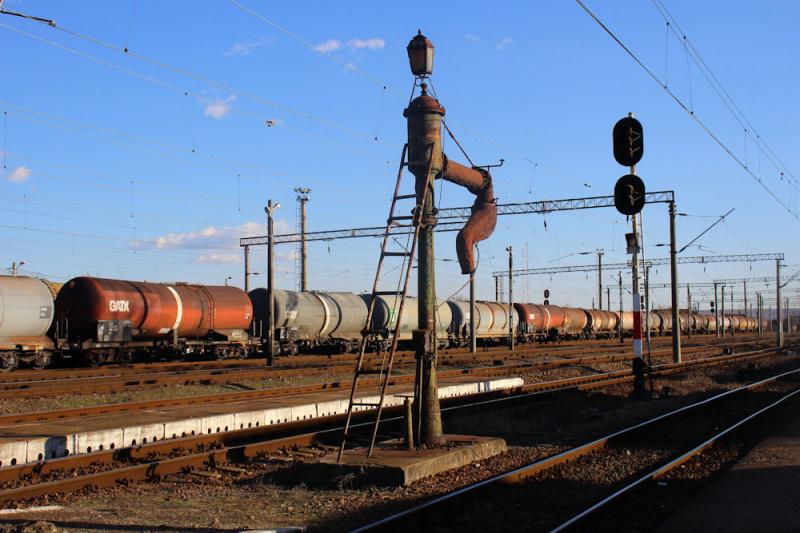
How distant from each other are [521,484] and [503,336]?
4798cm

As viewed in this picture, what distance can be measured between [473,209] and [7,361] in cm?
1987

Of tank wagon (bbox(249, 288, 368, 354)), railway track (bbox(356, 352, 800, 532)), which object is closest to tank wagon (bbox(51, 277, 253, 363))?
tank wagon (bbox(249, 288, 368, 354))

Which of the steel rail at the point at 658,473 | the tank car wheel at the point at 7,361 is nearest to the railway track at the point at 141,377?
the tank car wheel at the point at 7,361

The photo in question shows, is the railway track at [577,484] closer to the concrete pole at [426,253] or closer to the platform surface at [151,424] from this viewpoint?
the concrete pole at [426,253]

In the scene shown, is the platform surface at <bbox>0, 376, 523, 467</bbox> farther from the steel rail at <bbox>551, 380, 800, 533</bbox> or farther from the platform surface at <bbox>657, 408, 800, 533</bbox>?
the platform surface at <bbox>657, 408, 800, 533</bbox>

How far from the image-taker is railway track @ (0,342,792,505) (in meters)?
9.27

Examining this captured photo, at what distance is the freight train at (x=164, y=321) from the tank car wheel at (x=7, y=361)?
0.11 feet

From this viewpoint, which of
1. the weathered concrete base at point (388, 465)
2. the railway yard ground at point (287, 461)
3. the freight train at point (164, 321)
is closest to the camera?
the railway yard ground at point (287, 461)

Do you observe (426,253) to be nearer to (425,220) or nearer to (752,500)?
(425,220)

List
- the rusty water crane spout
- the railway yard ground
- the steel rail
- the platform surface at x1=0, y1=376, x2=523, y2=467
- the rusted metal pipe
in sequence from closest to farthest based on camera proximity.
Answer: the steel rail → the railway yard ground → the rusty water crane spout → the rusted metal pipe → the platform surface at x1=0, y1=376, x2=523, y2=467

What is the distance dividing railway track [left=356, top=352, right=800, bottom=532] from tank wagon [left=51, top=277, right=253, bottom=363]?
68.5 feet

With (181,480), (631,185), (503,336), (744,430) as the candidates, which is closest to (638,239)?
(631,185)

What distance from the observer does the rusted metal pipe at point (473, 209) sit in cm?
1127

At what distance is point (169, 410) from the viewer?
54.2ft
